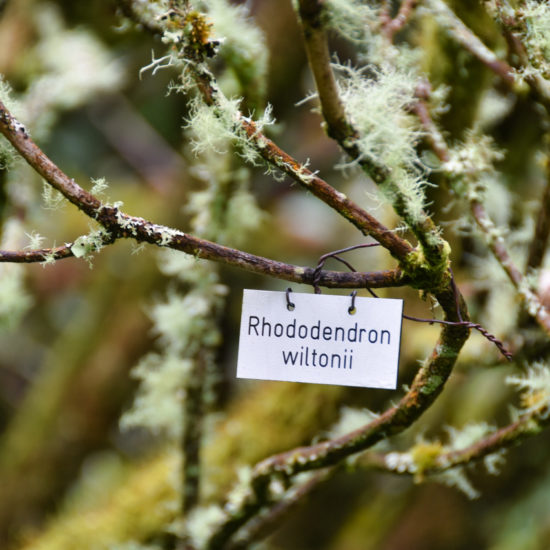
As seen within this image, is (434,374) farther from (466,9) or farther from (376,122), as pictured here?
(466,9)

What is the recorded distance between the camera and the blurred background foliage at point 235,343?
2.52ft

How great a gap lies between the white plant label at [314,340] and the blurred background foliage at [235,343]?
0.14 meters

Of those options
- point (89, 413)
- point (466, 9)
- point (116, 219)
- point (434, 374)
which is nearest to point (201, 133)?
point (116, 219)

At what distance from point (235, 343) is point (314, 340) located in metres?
1.51

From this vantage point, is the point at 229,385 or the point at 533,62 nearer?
the point at 533,62

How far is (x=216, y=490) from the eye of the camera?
783mm

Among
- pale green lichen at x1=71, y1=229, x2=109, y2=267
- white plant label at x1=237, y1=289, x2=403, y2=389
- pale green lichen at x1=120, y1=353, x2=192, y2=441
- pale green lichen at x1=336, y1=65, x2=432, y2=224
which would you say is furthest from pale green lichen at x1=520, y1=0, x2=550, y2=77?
pale green lichen at x1=120, y1=353, x2=192, y2=441

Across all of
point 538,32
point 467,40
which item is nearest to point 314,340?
point 538,32

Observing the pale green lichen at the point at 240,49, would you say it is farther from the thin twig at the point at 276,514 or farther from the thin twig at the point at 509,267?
the thin twig at the point at 276,514

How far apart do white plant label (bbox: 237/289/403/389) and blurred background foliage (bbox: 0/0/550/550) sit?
14 centimetres

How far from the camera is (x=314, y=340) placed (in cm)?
41

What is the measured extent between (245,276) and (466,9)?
1.06 meters

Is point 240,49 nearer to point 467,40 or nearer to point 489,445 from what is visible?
point 467,40

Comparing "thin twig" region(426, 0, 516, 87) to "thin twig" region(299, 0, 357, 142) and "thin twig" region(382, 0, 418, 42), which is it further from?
"thin twig" region(299, 0, 357, 142)
